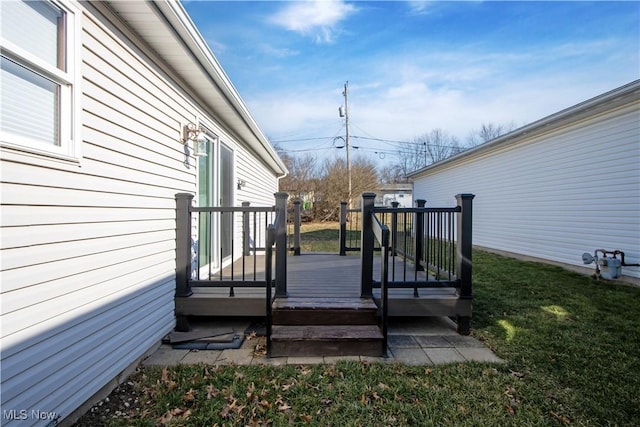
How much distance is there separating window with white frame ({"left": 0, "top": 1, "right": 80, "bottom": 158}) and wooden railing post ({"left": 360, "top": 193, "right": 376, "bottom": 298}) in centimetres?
239

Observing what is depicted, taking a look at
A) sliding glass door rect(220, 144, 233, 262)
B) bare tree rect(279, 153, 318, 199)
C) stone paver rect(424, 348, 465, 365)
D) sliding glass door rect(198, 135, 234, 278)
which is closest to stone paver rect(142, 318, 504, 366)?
stone paver rect(424, 348, 465, 365)

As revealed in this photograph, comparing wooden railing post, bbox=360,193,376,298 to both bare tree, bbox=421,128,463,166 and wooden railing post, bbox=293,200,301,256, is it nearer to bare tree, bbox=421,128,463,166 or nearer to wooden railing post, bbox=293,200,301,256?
wooden railing post, bbox=293,200,301,256

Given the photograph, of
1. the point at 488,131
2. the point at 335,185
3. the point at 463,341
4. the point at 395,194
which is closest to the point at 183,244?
the point at 463,341

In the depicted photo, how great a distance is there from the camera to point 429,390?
220cm

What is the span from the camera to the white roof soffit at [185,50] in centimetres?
237

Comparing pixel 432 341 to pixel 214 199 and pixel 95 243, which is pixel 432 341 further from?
pixel 214 199

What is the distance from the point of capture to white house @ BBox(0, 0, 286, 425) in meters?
1.55

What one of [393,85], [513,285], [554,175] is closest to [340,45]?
[393,85]

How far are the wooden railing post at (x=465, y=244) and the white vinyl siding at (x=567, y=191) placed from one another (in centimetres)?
434

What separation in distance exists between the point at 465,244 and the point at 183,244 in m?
2.92

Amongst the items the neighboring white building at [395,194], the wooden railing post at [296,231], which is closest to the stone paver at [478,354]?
the wooden railing post at [296,231]

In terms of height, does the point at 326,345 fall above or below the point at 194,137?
below

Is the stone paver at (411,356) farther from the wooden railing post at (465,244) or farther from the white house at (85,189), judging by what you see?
the white house at (85,189)

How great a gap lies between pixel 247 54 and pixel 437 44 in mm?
5760
